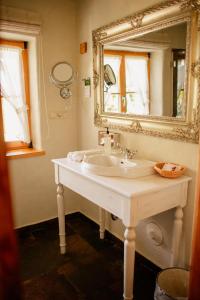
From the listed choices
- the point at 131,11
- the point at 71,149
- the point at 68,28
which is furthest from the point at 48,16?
the point at 71,149

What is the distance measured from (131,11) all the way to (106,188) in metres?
1.31

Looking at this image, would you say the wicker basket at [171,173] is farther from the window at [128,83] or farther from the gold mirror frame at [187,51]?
the window at [128,83]

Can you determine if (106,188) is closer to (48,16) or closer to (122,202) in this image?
(122,202)

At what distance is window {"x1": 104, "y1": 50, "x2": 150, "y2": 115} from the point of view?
1876 mm

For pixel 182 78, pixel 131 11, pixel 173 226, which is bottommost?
pixel 173 226

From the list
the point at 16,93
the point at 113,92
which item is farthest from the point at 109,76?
the point at 16,93

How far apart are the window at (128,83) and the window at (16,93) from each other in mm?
847

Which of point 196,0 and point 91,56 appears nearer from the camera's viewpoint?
point 196,0

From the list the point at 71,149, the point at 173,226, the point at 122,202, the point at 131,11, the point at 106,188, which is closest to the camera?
the point at 122,202

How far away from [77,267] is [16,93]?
1.67 meters

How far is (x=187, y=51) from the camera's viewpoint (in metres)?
1.51

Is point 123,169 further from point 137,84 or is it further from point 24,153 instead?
point 24,153

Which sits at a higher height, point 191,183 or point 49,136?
point 49,136

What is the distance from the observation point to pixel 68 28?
8.13 ft
